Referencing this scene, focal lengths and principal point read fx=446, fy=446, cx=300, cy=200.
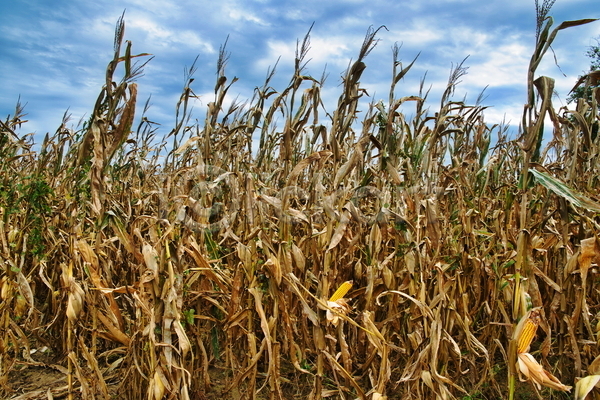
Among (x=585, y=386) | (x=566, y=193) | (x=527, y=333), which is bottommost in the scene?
(x=585, y=386)

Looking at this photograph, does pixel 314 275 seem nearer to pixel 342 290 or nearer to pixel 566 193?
pixel 342 290

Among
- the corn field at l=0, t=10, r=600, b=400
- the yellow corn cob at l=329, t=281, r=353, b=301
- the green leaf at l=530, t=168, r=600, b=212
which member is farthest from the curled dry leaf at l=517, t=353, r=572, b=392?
the yellow corn cob at l=329, t=281, r=353, b=301

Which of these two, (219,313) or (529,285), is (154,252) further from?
(529,285)

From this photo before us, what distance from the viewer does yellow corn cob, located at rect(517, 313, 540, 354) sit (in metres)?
1.78

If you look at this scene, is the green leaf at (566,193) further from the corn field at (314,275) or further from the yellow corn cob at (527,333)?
the yellow corn cob at (527,333)

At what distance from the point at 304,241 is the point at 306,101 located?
0.88 meters

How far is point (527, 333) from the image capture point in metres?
1.79

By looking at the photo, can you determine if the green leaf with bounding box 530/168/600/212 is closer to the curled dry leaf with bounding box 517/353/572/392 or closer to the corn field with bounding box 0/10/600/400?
the corn field with bounding box 0/10/600/400

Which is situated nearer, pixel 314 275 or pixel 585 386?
pixel 585 386

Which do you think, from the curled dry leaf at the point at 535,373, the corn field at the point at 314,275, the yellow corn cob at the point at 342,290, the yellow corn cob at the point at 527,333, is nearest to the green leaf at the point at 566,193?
the corn field at the point at 314,275

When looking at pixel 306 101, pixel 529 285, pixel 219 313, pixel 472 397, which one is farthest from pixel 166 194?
pixel 472 397

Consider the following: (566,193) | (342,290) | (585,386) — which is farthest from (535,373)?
(342,290)

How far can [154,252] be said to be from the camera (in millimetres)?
1974

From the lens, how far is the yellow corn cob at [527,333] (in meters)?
1.78
